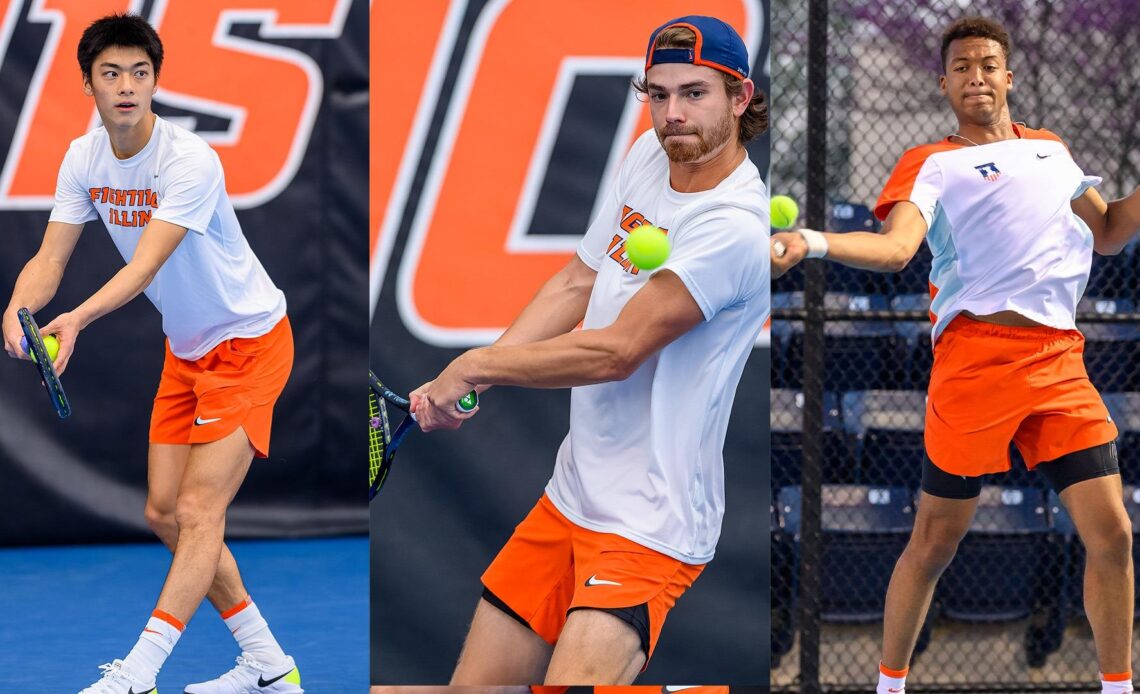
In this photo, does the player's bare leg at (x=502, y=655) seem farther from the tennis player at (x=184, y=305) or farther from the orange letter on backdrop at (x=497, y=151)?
the tennis player at (x=184, y=305)

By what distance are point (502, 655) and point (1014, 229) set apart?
5.65ft

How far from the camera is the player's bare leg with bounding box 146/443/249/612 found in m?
3.99

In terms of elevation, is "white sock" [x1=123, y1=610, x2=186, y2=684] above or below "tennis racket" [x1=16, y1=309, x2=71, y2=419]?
below

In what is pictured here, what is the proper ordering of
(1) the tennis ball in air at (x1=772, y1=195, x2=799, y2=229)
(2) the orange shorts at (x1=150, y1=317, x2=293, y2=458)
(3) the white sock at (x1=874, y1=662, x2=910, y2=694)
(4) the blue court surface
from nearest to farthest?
(1) the tennis ball in air at (x1=772, y1=195, x2=799, y2=229)
(3) the white sock at (x1=874, y1=662, x2=910, y2=694)
(2) the orange shorts at (x1=150, y1=317, x2=293, y2=458)
(4) the blue court surface

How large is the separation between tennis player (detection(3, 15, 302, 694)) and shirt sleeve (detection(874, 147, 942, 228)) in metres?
1.77

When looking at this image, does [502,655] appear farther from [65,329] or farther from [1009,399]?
[1009,399]

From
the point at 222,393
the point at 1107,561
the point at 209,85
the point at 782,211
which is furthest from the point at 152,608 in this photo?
the point at 782,211

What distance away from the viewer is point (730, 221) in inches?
100

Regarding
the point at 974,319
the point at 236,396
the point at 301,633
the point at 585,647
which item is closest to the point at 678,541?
the point at 585,647

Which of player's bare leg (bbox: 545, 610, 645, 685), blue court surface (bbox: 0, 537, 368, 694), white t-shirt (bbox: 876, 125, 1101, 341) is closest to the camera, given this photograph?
player's bare leg (bbox: 545, 610, 645, 685)

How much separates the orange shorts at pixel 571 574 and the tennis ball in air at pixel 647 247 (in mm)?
534

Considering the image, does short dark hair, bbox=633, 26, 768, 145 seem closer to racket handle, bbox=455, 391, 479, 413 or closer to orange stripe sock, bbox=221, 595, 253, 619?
racket handle, bbox=455, 391, 479, 413

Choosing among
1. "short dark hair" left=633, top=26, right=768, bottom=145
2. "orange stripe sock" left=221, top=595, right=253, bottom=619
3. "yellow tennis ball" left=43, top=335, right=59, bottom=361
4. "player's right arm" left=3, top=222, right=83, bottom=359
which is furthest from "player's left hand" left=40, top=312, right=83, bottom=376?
"short dark hair" left=633, top=26, right=768, bottom=145

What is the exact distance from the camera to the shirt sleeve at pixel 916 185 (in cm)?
320
